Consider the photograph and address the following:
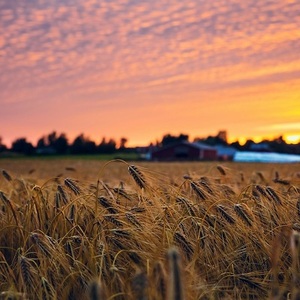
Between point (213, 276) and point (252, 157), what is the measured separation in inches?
2438

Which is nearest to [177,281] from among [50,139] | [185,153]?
[185,153]

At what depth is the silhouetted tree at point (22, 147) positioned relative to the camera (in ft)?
248

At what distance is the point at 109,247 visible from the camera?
3037 millimetres

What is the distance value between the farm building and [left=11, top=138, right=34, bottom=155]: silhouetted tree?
20671 mm

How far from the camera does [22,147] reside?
249 feet

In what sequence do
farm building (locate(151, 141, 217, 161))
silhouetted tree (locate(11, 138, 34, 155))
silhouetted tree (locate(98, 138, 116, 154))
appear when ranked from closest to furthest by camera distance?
farm building (locate(151, 141, 217, 161)), silhouetted tree (locate(98, 138, 116, 154)), silhouetted tree (locate(11, 138, 34, 155))

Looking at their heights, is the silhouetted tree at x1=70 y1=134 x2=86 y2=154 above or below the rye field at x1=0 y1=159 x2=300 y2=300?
above

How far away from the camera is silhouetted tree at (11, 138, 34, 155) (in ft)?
248

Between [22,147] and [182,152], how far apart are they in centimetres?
2567

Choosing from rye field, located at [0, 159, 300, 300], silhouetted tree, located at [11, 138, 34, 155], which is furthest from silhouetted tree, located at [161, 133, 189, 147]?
rye field, located at [0, 159, 300, 300]

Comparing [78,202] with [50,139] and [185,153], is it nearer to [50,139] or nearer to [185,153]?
[185,153]

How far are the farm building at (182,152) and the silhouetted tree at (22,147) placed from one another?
67.8 ft

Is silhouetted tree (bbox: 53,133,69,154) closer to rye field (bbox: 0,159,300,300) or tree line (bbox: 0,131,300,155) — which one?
tree line (bbox: 0,131,300,155)

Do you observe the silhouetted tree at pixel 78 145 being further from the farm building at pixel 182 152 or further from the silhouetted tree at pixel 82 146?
the farm building at pixel 182 152
